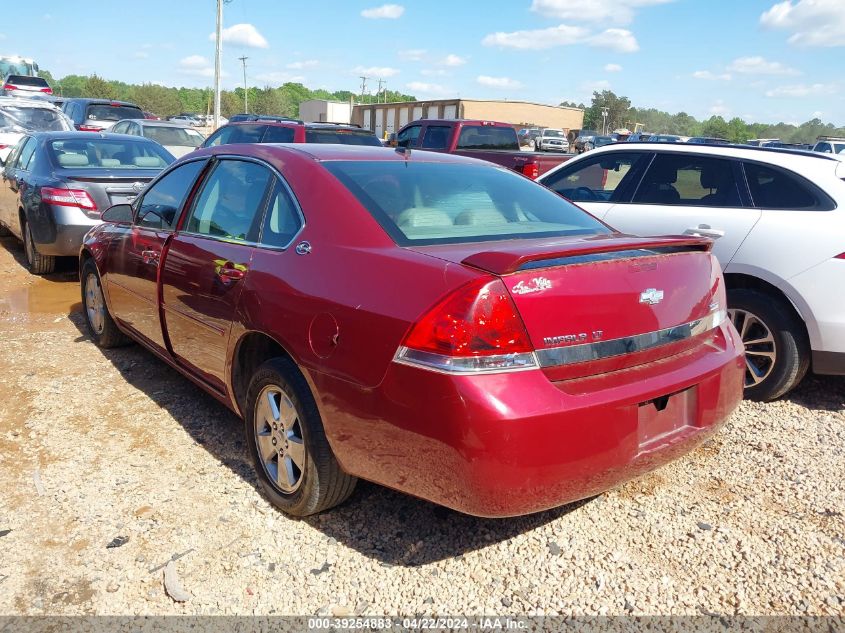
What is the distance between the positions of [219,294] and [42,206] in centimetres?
499

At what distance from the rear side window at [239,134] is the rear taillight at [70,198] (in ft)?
12.2

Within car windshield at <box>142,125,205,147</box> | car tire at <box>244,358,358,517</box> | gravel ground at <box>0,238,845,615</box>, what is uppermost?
car windshield at <box>142,125,205,147</box>

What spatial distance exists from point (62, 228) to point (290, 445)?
5.35 metres

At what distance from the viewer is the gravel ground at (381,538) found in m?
2.58

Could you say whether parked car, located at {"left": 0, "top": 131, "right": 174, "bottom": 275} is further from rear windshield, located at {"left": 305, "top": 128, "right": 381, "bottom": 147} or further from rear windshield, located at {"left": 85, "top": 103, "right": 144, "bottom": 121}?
rear windshield, located at {"left": 85, "top": 103, "right": 144, "bottom": 121}

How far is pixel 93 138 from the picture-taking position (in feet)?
26.8

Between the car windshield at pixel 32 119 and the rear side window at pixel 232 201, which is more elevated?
the car windshield at pixel 32 119

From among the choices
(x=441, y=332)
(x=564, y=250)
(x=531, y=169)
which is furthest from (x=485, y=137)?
(x=441, y=332)

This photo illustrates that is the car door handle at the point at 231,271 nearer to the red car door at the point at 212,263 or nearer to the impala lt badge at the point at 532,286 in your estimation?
the red car door at the point at 212,263

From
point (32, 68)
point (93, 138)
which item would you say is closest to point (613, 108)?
point (32, 68)

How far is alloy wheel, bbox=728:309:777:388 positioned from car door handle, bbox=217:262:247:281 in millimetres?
3119

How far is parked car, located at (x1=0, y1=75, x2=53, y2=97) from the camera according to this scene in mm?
25659

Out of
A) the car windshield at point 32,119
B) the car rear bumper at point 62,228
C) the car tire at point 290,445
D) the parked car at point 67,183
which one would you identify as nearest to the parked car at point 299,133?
the parked car at point 67,183

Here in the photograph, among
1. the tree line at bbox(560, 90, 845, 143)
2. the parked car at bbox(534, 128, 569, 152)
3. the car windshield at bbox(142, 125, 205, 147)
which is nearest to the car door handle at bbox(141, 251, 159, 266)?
the car windshield at bbox(142, 125, 205, 147)
